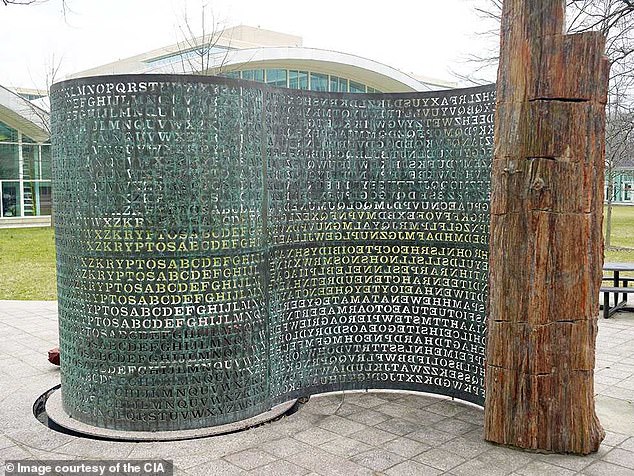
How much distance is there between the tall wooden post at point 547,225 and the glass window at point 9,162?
2798 cm

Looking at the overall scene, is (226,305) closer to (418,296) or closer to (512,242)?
(418,296)

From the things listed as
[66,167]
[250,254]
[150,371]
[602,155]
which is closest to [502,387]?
[602,155]

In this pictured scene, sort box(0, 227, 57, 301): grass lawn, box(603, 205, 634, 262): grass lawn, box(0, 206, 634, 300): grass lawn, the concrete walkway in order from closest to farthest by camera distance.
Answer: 1. the concrete walkway
2. box(0, 227, 57, 301): grass lawn
3. box(0, 206, 634, 300): grass lawn
4. box(603, 205, 634, 262): grass lawn

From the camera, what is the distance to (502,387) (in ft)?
15.1

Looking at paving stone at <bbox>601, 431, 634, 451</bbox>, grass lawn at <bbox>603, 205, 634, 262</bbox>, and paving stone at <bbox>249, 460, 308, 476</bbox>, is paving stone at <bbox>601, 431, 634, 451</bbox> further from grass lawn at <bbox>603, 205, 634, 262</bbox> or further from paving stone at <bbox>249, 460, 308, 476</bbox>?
grass lawn at <bbox>603, 205, 634, 262</bbox>

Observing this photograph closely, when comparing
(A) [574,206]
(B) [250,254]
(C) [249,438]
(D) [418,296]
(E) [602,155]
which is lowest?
(C) [249,438]

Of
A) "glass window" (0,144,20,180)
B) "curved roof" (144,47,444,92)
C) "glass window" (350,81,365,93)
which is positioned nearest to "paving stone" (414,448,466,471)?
"curved roof" (144,47,444,92)

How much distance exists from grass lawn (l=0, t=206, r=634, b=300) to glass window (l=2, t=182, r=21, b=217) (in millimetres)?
2270

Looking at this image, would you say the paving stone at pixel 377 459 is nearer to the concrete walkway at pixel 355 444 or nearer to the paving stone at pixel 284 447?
the concrete walkway at pixel 355 444

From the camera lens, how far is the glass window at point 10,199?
28.2 metres

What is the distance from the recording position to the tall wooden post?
435 cm

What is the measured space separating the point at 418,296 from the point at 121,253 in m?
2.54

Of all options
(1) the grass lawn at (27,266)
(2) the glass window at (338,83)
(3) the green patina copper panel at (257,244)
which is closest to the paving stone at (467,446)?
(3) the green patina copper panel at (257,244)

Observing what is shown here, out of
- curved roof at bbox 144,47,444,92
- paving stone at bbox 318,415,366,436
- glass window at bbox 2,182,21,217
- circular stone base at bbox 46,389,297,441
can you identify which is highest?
curved roof at bbox 144,47,444,92
